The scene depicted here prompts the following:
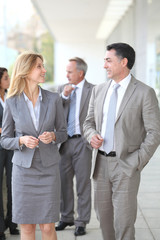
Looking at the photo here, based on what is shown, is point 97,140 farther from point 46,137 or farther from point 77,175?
point 77,175

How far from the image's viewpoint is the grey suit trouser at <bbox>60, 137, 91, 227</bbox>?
151 inches

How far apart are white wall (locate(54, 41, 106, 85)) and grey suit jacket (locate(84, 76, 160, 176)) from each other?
83.1 feet

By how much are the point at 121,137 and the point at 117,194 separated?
1.58 feet

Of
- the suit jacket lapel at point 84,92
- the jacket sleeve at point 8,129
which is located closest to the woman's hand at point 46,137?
the jacket sleeve at point 8,129

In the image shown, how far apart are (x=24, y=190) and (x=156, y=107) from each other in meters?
1.17

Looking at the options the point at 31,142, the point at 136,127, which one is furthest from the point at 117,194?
the point at 31,142

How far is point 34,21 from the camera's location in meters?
62.2

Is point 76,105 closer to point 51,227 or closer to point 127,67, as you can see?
point 127,67

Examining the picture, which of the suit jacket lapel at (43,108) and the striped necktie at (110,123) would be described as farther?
the striped necktie at (110,123)

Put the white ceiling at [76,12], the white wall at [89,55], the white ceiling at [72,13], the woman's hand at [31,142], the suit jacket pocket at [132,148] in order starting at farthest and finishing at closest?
the white wall at [89,55] < the white ceiling at [72,13] < the white ceiling at [76,12] < the suit jacket pocket at [132,148] < the woman's hand at [31,142]

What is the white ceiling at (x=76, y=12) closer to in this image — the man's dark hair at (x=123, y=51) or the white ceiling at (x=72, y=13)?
the white ceiling at (x=72, y=13)

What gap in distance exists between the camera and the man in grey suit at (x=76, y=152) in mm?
3836

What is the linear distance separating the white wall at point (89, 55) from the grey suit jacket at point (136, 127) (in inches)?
997

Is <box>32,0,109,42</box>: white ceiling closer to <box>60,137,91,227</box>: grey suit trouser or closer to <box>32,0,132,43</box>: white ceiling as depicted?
<box>32,0,132,43</box>: white ceiling
